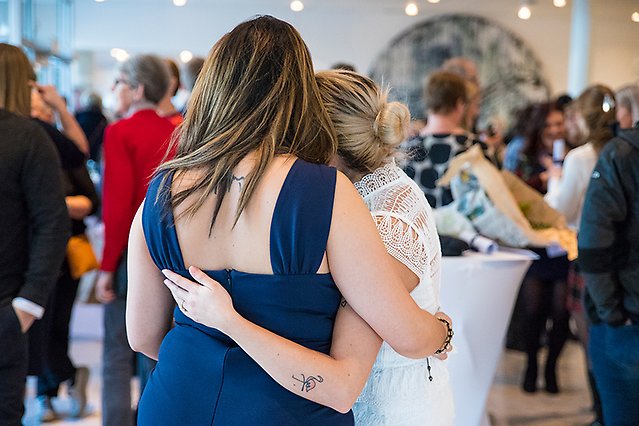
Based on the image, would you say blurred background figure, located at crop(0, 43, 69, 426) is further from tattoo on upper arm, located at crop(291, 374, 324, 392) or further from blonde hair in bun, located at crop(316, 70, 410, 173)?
tattoo on upper arm, located at crop(291, 374, 324, 392)

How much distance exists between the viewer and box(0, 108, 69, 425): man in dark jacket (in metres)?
2.17

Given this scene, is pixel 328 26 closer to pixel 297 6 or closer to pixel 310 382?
pixel 297 6

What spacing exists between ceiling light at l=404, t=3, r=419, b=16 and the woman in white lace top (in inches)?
341

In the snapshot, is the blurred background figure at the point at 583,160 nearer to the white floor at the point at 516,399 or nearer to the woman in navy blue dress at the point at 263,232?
the white floor at the point at 516,399

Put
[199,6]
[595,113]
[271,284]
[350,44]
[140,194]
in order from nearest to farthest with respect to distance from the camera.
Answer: [271,284] < [140,194] < [595,113] < [199,6] < [350,44]

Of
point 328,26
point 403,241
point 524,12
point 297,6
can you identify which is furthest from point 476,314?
point 524,12

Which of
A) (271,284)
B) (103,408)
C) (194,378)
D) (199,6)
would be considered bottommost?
(103,408)

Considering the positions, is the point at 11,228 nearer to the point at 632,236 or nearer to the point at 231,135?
the point at 231,135

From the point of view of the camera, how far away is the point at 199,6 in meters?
9.13

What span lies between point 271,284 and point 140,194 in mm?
1823

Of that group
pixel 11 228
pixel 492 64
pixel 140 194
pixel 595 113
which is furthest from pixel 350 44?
pixel 11 228

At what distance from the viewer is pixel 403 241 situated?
59.8 inches

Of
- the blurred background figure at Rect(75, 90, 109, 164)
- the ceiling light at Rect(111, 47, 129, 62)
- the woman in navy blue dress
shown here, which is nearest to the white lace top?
the woman in navy blue dress

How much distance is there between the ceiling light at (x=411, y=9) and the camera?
9941 millimetres
